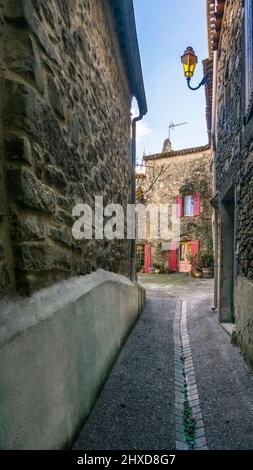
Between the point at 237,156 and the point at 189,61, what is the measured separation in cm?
219

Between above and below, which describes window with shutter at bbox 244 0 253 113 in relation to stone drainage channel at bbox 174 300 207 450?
above

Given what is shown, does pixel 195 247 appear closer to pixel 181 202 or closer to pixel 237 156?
pixel 181 202

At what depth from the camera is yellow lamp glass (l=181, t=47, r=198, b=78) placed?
14.8 feet

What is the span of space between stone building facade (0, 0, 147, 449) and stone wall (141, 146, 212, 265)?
10848 millimetres

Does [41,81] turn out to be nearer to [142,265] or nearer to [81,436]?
[81,436]

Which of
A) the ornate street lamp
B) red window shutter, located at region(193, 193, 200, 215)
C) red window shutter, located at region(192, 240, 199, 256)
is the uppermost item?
the ornate street lamp

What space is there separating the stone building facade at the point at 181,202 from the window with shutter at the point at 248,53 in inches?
394

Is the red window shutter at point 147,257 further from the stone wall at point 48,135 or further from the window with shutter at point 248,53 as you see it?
the window with shutter at point 248,53

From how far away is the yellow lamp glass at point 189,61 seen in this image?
4.52 m

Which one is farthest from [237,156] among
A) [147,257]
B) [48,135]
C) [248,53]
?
[147,257]

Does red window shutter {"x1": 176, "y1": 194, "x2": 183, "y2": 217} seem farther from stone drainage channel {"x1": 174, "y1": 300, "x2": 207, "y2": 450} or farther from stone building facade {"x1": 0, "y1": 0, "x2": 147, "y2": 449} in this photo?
stone building facade {"x1": 0, "y1": 0, "x2": 147, "y2": 449}

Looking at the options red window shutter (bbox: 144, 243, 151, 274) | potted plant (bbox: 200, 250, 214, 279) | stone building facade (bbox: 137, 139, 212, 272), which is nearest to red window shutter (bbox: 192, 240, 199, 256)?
stone building facade (bbox: 137, 139, 212, 272)

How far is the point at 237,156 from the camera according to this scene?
3467 mm

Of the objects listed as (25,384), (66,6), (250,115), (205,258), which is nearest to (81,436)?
(25,384)
